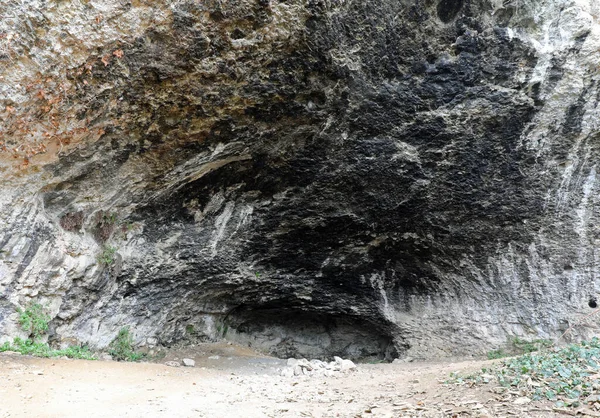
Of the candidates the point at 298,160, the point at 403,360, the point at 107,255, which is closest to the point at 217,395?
the point at 107,255

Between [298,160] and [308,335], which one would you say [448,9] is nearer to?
[298,160]

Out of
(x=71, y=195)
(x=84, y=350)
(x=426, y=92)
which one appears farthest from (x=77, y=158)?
(x=426, y=92)

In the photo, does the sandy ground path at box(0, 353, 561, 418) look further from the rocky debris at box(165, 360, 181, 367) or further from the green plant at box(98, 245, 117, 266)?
the green plant at box(98, 245, 117, 266)

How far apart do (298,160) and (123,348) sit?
14.1ft

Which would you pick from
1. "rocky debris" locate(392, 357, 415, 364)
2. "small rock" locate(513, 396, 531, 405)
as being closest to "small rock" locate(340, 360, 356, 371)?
"rocky debris" locate(392, 357, 415, 364)

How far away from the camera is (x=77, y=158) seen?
18.2 feet

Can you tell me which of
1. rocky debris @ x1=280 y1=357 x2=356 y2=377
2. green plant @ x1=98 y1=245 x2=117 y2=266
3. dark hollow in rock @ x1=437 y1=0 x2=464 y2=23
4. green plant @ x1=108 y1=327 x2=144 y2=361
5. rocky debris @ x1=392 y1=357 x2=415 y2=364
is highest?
dark hollow in rock @ x1=437 y1=0 x2=464 y2=23

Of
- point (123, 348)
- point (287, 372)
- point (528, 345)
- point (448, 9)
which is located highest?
point (448, 9)

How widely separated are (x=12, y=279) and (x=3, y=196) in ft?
3.46

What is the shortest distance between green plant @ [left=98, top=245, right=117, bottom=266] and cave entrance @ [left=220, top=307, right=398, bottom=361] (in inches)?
156

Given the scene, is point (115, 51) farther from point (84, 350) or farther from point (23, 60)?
point (84, 350)

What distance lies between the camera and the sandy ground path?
3328 millimetres

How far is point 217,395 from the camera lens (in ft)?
14.6

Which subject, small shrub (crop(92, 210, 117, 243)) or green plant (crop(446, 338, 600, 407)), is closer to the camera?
green plant (crop(446, 338, 600, 407))
